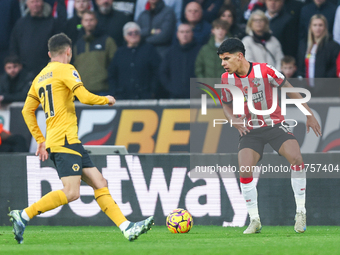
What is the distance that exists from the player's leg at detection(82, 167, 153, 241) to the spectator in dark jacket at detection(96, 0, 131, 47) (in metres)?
5.44

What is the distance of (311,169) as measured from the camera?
27.2ft

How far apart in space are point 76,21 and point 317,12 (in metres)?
4.45

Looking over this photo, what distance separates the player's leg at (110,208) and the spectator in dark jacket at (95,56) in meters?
4.89

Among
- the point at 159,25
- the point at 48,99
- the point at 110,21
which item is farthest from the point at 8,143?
the point at 48,99

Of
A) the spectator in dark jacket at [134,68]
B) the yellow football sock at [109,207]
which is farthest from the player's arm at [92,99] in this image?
the spectator in dark jacket at [134,68]

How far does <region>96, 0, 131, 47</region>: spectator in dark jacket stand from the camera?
1077cm

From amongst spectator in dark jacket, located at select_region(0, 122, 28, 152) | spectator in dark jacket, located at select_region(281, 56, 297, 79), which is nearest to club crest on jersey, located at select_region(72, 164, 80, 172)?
spectator in dark jacket, located at select_region(0, 122, 28, 152)

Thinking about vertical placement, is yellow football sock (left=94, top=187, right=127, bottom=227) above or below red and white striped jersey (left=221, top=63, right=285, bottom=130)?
below

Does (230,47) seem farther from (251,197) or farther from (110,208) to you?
(110,208)

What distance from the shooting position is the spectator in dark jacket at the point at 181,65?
10211 millimetres

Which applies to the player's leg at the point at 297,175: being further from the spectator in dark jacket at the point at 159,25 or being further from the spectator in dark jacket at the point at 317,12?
the spectator in dark jacket at the point at 159,25

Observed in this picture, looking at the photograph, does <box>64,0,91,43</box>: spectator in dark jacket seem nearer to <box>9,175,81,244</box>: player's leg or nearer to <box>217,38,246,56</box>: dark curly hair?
<box>217,38,246,56</box>: dark curly hair

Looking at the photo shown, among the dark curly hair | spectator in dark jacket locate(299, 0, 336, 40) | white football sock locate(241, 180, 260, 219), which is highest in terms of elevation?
spectator in dark jacket locate(299, 0, 336, 40)

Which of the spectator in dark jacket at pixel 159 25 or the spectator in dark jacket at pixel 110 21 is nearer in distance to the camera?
the spectator in dark jacket at pixel 159 25
